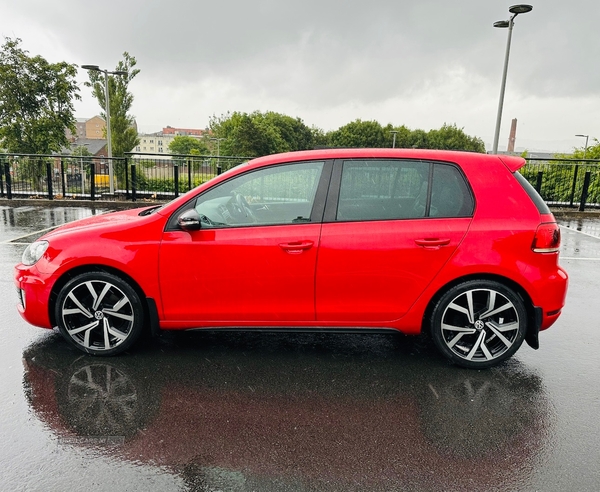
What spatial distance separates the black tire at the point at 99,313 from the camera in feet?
12.4

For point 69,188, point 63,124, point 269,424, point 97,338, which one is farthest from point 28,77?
point 269,424

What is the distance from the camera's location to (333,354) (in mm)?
4078

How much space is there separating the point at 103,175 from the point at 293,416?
15134mm

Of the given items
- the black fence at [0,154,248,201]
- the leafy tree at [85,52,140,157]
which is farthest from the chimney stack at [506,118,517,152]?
the black fence at [0,154,248,201]

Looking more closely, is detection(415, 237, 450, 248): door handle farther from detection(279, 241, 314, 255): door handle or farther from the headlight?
the headlight

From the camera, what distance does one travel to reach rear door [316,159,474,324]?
3.62 m

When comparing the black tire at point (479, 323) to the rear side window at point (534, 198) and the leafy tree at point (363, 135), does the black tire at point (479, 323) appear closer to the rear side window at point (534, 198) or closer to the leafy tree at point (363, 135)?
the rear side window at point (534, 198)

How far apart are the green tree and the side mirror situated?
23.7m

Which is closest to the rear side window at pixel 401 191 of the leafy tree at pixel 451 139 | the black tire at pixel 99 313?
the black tire at pixel 99 313

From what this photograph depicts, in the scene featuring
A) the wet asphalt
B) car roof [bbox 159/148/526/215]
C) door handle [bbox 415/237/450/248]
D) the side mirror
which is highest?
car roof [bbox 159/148/526/215]

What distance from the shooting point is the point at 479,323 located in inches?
146

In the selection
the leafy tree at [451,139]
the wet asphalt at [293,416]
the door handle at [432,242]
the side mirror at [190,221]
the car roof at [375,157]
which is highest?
the leafy tree at [451,139]

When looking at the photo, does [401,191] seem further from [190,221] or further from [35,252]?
[35,252]

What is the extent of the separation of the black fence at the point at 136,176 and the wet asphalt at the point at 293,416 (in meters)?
11.8
